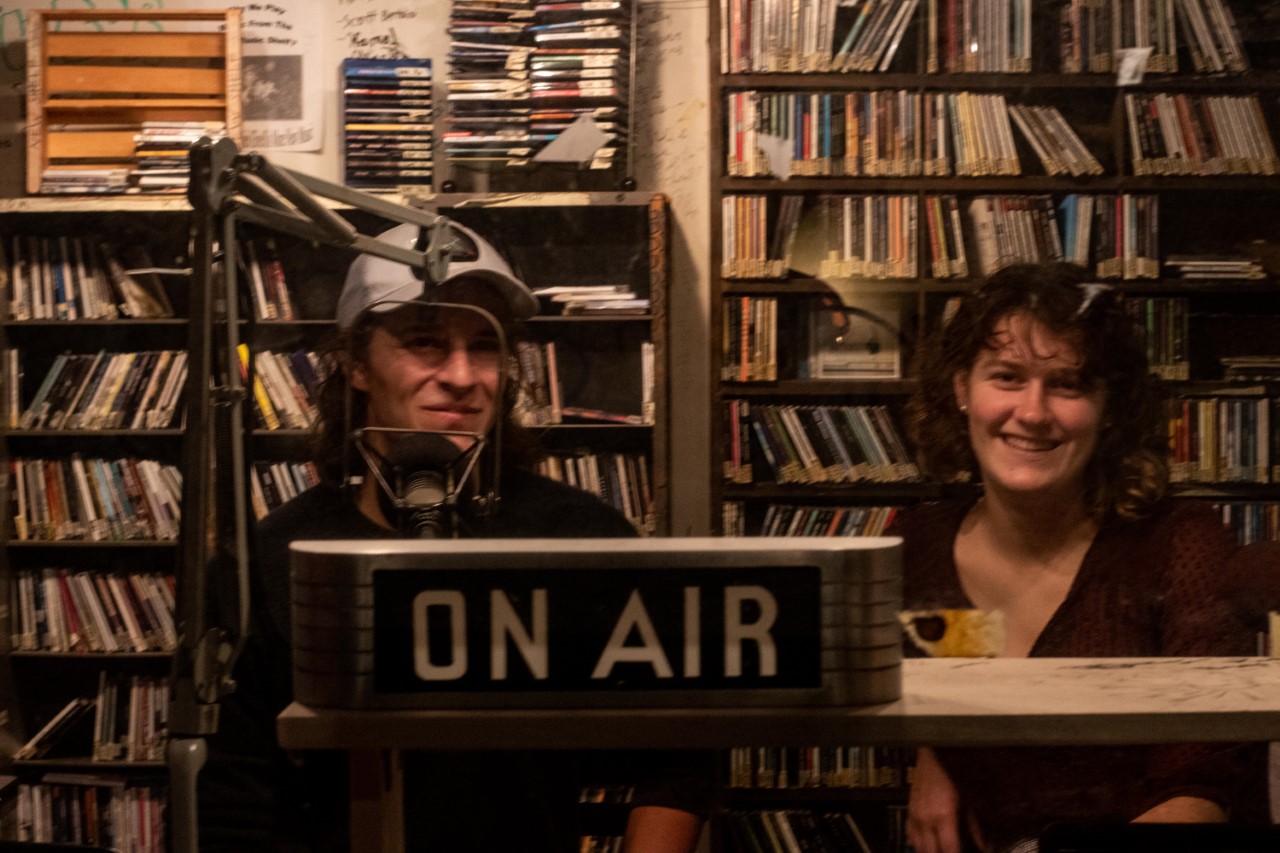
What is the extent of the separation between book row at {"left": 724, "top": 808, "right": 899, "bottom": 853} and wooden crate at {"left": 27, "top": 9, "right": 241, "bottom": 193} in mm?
1195

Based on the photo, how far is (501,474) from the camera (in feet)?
4.17

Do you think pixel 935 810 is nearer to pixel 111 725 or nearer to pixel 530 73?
pixel 530 73

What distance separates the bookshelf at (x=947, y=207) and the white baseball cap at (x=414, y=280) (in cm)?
33

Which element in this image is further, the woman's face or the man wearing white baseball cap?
the woman's face

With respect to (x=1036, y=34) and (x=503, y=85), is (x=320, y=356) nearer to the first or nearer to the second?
(x=503, y=85)

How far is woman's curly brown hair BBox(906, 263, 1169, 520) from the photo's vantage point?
1307mm

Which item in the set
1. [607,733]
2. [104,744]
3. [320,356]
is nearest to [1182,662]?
[607,733]

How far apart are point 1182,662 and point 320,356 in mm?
1117

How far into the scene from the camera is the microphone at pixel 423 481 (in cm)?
88

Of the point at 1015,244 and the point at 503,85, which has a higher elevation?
the point at 503,85

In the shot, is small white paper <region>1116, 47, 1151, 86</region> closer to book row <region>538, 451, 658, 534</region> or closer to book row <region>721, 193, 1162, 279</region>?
book row <region>721, 193, 1162, 279</region>

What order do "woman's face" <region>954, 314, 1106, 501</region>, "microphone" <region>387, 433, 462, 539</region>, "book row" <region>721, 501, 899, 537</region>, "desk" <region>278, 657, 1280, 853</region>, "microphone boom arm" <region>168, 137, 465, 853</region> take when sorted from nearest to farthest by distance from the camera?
"desk" <region>278, 657, 1280, 853</region>
"microphone boom arm" <region>168, 137, 465, 853</region>
"microphone" <region>387, 433, 462, 539</region>
"woman's face" <region>954, 314, 1106, 501</region>
"book row" <region>721, 501, 899, 537</region>

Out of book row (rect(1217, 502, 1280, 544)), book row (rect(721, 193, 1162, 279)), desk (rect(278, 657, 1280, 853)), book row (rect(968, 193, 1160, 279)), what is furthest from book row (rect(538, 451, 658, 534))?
desk (rect(278, 657, 1280, 853))

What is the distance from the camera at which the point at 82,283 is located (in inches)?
66.8
